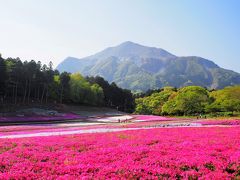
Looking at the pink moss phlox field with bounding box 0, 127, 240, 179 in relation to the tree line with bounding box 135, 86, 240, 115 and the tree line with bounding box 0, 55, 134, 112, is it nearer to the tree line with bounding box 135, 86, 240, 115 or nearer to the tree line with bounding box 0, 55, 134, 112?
the tree line with bounding box 0, 55, 134, 112

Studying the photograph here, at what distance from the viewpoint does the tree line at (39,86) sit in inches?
3871

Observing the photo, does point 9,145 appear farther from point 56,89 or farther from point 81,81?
point 81,81

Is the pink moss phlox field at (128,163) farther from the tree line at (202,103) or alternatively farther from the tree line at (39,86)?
the tree line at (202,103)

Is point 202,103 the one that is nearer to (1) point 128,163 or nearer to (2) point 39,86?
(2) point 39,86

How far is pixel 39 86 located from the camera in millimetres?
116188

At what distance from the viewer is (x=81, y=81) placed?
5733 inches

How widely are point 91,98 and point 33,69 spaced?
37.9 metres

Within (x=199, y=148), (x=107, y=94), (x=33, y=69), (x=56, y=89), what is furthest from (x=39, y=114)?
(x=107, y=94)

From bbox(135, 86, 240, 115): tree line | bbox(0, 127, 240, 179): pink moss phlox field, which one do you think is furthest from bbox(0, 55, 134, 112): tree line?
bbox(0, 127, 240, 179): pink moss phlox field

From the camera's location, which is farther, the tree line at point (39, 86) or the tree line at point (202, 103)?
the tree line at point (202, 103)

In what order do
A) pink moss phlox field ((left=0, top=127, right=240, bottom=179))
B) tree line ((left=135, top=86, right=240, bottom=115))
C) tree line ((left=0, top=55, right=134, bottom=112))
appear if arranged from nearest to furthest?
pink moss phlox field ((left=0, top=127, right=240, bottom=179)) → tree line ((left=0, top=55, right=134, bottom=112)) → tree line ((left=135, top=86, right=240, bottom=115))

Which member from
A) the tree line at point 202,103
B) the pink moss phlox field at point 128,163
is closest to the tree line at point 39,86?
the tree line at point 202,103

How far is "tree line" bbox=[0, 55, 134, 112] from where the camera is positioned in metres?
98.3

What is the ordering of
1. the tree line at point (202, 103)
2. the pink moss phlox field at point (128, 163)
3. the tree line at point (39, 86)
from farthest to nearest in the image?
the tree line at point (202, 103), the tree line at point (39, 86), the pink moss phlox field at point (128, 163)
